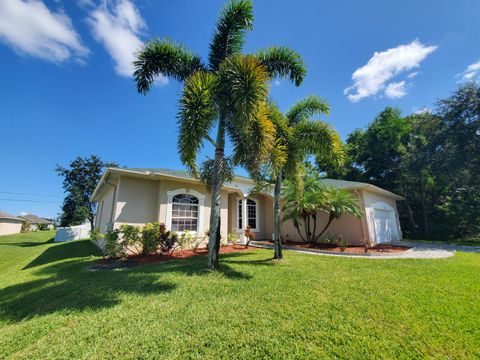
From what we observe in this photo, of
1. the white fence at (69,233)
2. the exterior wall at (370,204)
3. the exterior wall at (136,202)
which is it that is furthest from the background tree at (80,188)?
the exterior wall at (370,204)

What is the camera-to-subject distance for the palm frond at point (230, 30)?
704cm

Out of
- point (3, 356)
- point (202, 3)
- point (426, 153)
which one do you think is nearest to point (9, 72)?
point (202, 3)

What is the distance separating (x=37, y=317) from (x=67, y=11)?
381 inches

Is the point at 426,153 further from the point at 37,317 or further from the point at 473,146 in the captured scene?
the point at 37,317

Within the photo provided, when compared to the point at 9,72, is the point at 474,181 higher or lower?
lower

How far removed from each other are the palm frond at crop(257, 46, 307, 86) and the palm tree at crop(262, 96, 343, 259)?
46.5 inches

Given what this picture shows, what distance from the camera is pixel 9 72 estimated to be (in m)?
8.96

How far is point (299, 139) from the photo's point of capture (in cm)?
842

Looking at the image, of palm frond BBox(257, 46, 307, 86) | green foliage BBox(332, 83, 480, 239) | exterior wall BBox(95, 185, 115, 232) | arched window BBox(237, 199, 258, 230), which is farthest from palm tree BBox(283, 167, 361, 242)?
exterior wall BBox(95, 185, 115, 232)

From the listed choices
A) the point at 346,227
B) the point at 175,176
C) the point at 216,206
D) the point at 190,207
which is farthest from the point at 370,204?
the point at 175,176

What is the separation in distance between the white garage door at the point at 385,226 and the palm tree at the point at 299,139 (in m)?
7.59

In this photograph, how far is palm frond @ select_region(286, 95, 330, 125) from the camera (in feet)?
28.5

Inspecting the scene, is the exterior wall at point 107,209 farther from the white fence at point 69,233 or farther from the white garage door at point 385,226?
the white garage door at point 385,226

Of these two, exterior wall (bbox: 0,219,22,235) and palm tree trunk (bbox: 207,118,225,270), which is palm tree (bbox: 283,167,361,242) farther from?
exterior wall (bbox: 0,219,22,235)
